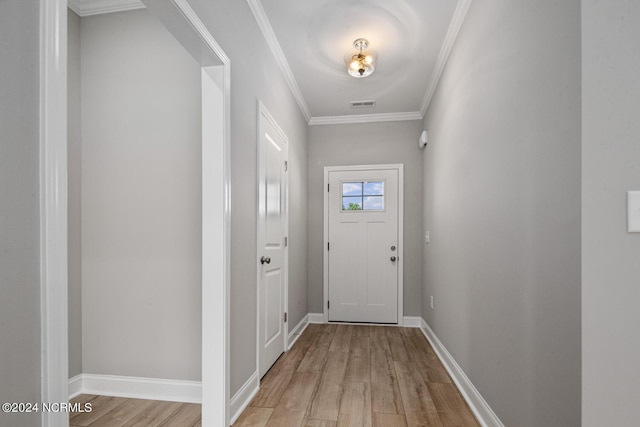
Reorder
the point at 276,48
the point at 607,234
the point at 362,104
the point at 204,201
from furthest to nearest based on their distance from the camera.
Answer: the point at 362,104 < the point at 276,48 < the point at 204,201 < the point at 607,234

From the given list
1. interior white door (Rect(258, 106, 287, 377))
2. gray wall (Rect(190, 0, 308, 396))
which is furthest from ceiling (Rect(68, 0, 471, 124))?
interior white door (Rect(258, 106, 287, 377))

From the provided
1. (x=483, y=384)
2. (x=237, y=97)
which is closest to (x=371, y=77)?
(x=237, y=97)

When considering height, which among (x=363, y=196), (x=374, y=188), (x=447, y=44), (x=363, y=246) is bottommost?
(x=363, y=246)

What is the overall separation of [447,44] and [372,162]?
1836mm

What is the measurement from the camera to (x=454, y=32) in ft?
8.57

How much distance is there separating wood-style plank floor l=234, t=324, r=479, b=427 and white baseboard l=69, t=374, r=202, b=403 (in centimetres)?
46

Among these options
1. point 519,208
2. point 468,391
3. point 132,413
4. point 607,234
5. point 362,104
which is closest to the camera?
point 607,234

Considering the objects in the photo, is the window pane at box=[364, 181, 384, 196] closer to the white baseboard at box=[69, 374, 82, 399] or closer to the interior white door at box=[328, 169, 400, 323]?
the interior white door at box=[328, 169, 400, 323]

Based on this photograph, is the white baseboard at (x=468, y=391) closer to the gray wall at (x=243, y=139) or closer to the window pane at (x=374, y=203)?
the gray wall at (x=243, y=139)

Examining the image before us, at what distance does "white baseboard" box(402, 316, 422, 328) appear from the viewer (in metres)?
4.25

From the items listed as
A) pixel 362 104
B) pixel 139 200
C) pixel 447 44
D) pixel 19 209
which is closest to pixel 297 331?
pixel 139 200

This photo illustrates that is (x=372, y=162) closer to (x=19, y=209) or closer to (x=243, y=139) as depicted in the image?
(x=243, y=139)

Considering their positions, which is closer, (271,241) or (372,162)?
(271,241)

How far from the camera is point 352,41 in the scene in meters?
2.80
